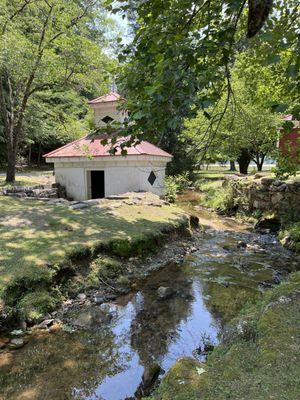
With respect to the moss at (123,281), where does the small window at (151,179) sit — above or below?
above

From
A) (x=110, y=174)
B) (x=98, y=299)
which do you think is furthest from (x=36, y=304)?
(x=110, y=174)

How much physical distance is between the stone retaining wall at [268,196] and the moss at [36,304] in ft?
31.7

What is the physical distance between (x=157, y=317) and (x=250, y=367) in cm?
306

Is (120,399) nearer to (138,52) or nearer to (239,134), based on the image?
(138,52)

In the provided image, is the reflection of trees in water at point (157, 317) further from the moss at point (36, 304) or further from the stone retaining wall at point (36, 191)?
the stone retaining wall at point (36, 191)

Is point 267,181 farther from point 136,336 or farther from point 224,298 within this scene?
point 136,336

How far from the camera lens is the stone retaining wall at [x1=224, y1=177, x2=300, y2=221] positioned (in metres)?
12.6

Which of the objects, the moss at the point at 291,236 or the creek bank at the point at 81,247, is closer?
the creek bank at the point at 81,247

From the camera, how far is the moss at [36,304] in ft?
17.8

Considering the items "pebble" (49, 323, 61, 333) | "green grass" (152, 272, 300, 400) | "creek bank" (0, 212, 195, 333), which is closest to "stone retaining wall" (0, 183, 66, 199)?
"creek bank" (0, 212, 195, 333)

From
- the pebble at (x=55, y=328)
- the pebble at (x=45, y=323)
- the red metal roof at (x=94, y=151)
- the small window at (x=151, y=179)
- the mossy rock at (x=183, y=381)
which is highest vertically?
the red metal roof at (x=94, y=151)

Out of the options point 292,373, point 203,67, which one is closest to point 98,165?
point 203,67

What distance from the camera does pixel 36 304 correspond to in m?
5.64

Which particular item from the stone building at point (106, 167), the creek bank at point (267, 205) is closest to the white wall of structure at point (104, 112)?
the stone building at point (106, 167)
